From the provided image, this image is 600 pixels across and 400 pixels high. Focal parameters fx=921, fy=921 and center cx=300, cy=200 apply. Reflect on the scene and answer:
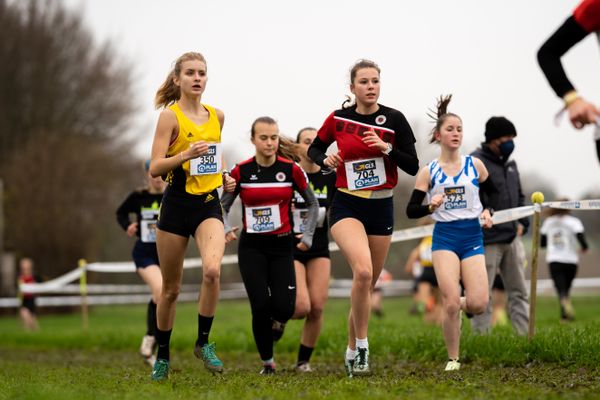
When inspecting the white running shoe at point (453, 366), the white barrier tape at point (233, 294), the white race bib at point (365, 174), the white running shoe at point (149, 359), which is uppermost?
the white race bib at point (365, 174)

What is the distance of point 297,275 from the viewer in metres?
9.49

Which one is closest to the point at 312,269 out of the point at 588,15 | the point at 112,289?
the point at 588,15

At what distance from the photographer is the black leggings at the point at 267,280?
873cm

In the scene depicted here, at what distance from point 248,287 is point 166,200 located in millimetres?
1639

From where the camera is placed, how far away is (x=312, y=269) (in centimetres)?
958

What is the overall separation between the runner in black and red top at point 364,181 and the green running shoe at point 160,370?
1.53m

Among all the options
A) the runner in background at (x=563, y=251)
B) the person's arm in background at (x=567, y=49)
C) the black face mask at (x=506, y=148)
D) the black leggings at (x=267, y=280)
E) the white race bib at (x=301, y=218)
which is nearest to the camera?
the person's arm in background at (x=567, y=49)

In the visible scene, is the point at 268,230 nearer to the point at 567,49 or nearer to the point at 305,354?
the point at 305,354

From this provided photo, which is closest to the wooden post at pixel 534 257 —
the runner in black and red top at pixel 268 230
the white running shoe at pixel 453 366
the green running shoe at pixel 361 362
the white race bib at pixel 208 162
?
the white running shoe at pixel 453 366

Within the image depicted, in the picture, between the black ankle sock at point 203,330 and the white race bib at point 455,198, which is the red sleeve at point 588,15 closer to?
the white race bib at point 455,198

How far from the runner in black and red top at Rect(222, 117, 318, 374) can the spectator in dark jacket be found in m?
2.45


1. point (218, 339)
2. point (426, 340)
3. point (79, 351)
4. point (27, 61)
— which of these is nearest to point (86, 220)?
point (27, 61)

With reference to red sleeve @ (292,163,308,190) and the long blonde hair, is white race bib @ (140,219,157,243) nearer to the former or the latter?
red sleeve @ (292,163,308,190)

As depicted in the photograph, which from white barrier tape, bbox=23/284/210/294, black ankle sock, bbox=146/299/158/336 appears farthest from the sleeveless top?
white barrier tape, bbox=23/284/210/294
